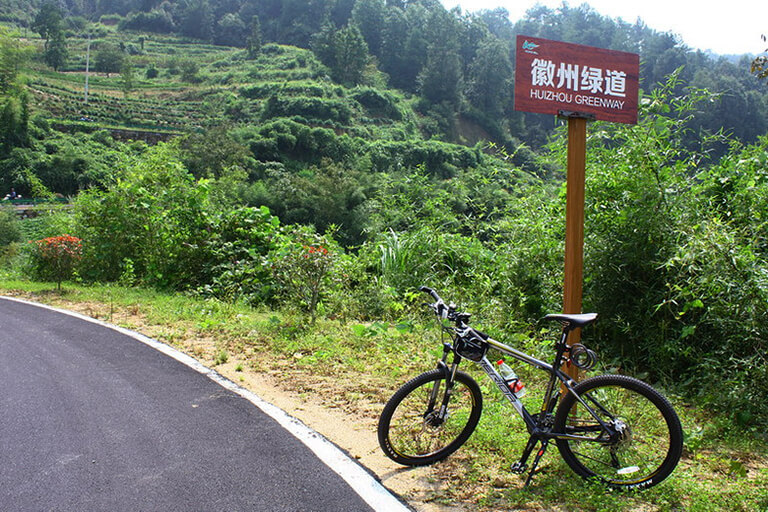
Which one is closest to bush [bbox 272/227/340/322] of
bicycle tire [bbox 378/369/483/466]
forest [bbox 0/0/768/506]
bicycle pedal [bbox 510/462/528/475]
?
forest [bbox 0/0/768/506]

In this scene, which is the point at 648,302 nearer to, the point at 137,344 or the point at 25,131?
the point at 137,344

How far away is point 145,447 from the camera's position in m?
3.12

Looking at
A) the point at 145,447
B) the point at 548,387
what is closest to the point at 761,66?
the point at 548,387

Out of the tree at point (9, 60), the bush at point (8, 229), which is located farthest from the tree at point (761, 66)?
the tree at point (9, 60)

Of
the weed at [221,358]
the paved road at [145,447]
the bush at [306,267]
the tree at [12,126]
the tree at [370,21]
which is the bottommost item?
the paved road at [145,447]

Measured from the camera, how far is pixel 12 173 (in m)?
41.8

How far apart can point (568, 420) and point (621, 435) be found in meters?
0.25

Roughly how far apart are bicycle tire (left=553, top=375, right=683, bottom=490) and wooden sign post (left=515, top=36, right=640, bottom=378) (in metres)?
0.47

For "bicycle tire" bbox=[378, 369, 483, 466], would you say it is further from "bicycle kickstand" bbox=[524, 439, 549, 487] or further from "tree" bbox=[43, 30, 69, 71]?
"tree" bbox=[43, 30, 69, 71]

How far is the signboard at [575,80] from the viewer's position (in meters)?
3.10

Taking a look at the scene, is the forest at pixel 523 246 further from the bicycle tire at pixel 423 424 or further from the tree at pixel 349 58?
the tree at pixel 349 58

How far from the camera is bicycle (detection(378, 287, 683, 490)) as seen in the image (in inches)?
105

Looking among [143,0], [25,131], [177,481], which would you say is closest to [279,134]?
[25,131]

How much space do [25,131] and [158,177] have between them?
4637 centimetres
